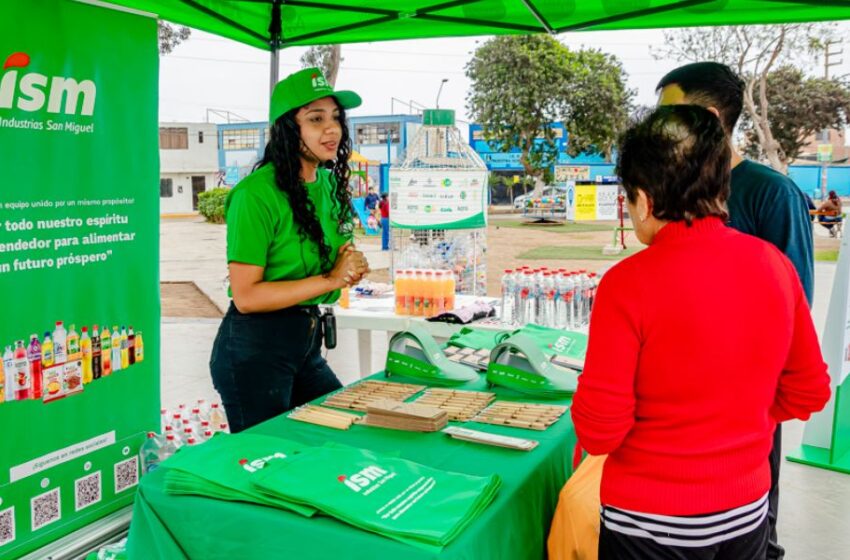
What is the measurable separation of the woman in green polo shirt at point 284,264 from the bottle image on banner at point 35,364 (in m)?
0.59

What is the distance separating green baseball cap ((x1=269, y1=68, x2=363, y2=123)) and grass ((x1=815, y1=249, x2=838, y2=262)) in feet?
42.4

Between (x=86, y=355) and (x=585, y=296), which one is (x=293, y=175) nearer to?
(x=86, y=355)

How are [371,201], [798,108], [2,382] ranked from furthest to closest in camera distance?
[371,201] → [798,108] → [2,382]

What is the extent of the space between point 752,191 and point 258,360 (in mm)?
1346

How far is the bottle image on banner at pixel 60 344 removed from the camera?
2.30 meters

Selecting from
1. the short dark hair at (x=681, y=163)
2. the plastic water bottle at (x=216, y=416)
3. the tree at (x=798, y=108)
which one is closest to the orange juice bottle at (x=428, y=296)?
the plastic water bottle at (x=216, y=416)

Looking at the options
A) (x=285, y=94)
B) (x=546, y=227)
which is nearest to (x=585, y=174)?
(x=546, y=227)

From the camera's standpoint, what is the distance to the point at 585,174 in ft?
66.1

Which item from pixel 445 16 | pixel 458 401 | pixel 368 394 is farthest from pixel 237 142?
pixel 458 401

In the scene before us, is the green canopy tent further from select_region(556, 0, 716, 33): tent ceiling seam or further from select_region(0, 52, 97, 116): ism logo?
select_region(0, 52, 97, 116): ism logo

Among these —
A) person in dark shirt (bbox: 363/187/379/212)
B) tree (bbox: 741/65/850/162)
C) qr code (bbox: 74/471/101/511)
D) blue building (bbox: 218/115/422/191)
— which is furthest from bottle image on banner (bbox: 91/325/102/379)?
blue building (bbox: 218/115/422/191)

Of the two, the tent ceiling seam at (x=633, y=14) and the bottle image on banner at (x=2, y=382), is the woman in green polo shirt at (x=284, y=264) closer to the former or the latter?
the bottle image on banner at (x=2, y=382)

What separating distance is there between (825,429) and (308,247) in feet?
11.0

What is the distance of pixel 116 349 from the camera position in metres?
2.53
